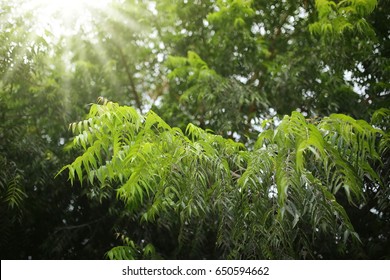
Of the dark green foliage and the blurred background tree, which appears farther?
the blurred background tree

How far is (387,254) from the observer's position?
3768 mm

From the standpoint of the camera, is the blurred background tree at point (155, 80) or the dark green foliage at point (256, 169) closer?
the dark green foliage at point (256, 169)

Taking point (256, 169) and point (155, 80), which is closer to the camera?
point (256, 169)

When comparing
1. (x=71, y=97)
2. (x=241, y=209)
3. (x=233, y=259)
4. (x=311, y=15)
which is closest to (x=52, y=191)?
(x=71, y=97)

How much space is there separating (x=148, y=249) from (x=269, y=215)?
1371 millimetres

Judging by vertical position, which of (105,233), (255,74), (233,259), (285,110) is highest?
(255,74)

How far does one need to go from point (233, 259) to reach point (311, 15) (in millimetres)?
3125

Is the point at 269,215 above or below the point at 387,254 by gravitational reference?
above

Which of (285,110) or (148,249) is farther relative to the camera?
(285,110)

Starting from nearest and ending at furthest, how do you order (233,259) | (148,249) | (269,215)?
(269,215), (233,259), (148,249)

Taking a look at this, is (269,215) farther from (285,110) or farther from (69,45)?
(69,45)

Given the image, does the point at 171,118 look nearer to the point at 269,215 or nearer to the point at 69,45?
the point at 69,45

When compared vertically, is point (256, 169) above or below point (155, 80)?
above

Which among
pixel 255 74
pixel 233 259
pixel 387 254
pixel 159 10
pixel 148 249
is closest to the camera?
pixel 233 259
